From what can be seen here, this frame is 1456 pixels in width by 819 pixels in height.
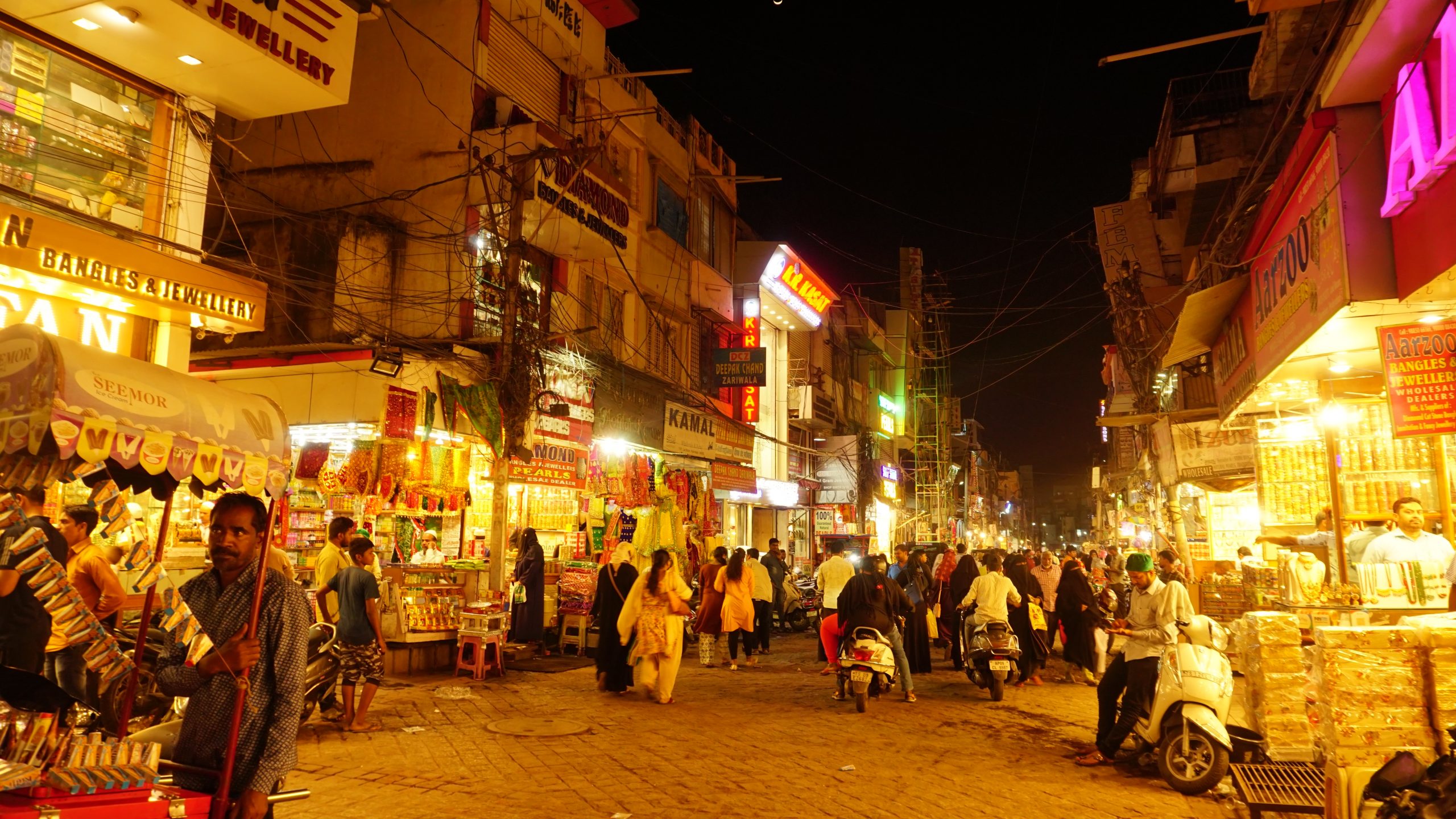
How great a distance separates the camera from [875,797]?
6785 mm

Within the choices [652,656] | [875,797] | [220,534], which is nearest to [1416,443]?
[875,797]

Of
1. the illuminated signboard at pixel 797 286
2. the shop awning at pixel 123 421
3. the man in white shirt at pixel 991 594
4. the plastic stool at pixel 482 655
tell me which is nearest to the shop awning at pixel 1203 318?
the man in white shirt at pixel 991 594

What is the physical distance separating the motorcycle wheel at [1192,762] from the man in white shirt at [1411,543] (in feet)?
7.03

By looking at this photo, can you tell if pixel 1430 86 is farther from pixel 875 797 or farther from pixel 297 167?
pixel 297 167

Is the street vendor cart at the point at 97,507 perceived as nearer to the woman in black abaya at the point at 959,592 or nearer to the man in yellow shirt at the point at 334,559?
the man in yellow shirt at the point at 334,559

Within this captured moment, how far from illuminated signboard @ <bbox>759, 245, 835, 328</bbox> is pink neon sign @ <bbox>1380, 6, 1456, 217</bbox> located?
20570 millimetres

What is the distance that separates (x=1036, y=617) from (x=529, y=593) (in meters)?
7.99

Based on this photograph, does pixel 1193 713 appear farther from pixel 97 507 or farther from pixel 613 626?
pixel 97 507

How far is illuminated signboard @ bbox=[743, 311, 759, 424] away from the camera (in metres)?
25.5

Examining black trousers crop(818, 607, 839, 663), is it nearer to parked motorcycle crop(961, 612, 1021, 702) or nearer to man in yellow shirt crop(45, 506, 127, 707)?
parked motorcycle crop(961, 612, 1021, 702)

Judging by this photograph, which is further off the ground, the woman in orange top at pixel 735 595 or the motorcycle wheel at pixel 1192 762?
the woman in orange top at pixel 735 595

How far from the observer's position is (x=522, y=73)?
57.2 feet

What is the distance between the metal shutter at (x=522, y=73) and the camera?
16656 mm

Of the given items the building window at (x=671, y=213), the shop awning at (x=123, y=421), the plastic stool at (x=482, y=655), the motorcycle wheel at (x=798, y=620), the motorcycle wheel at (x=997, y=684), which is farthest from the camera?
the building window at (x=671, y=213)
